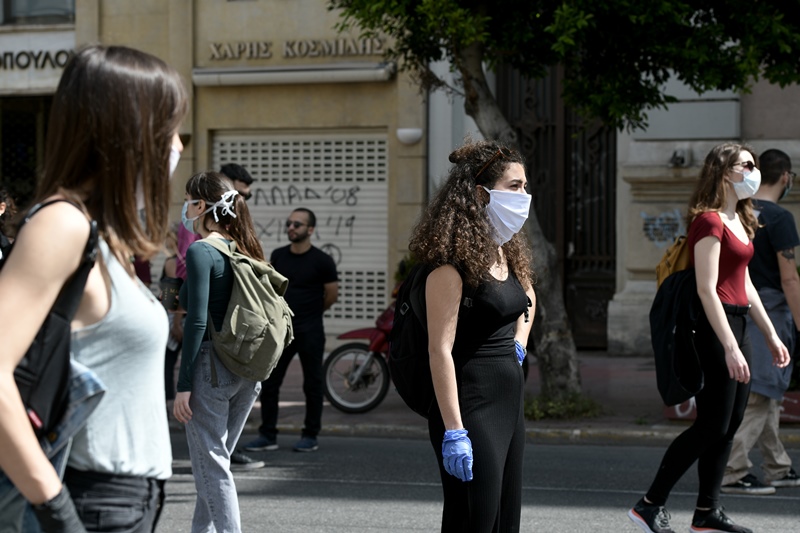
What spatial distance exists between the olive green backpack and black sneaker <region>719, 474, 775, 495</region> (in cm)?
325

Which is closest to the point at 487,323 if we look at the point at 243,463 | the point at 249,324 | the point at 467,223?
the point at 467,223

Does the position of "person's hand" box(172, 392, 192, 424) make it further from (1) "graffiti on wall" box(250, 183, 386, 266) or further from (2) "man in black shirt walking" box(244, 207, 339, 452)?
(1) "graffiti on wall" box(250, 183, 386, 266)

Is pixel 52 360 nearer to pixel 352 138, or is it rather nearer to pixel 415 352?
pixel 415 352

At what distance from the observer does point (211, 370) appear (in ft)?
17.5

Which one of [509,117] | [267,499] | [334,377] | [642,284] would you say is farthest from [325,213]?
[267,499]

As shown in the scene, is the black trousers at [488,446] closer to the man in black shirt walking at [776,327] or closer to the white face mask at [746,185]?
the white face mask at [746,185]

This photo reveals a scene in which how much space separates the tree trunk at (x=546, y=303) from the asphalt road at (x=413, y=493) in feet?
3.33

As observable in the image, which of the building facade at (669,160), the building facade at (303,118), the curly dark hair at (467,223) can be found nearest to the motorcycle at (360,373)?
the building facade at (669,160)

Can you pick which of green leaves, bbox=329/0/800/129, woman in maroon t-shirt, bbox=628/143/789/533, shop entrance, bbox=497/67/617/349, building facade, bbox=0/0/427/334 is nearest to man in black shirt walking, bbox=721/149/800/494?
woman in maroon t-shirt, bbox=628/143/789/533

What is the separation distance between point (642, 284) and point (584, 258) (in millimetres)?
1195

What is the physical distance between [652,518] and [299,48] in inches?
459

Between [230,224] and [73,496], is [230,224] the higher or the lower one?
the higher one

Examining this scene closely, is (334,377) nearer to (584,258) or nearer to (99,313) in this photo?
(584,258)

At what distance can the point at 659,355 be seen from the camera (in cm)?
580
